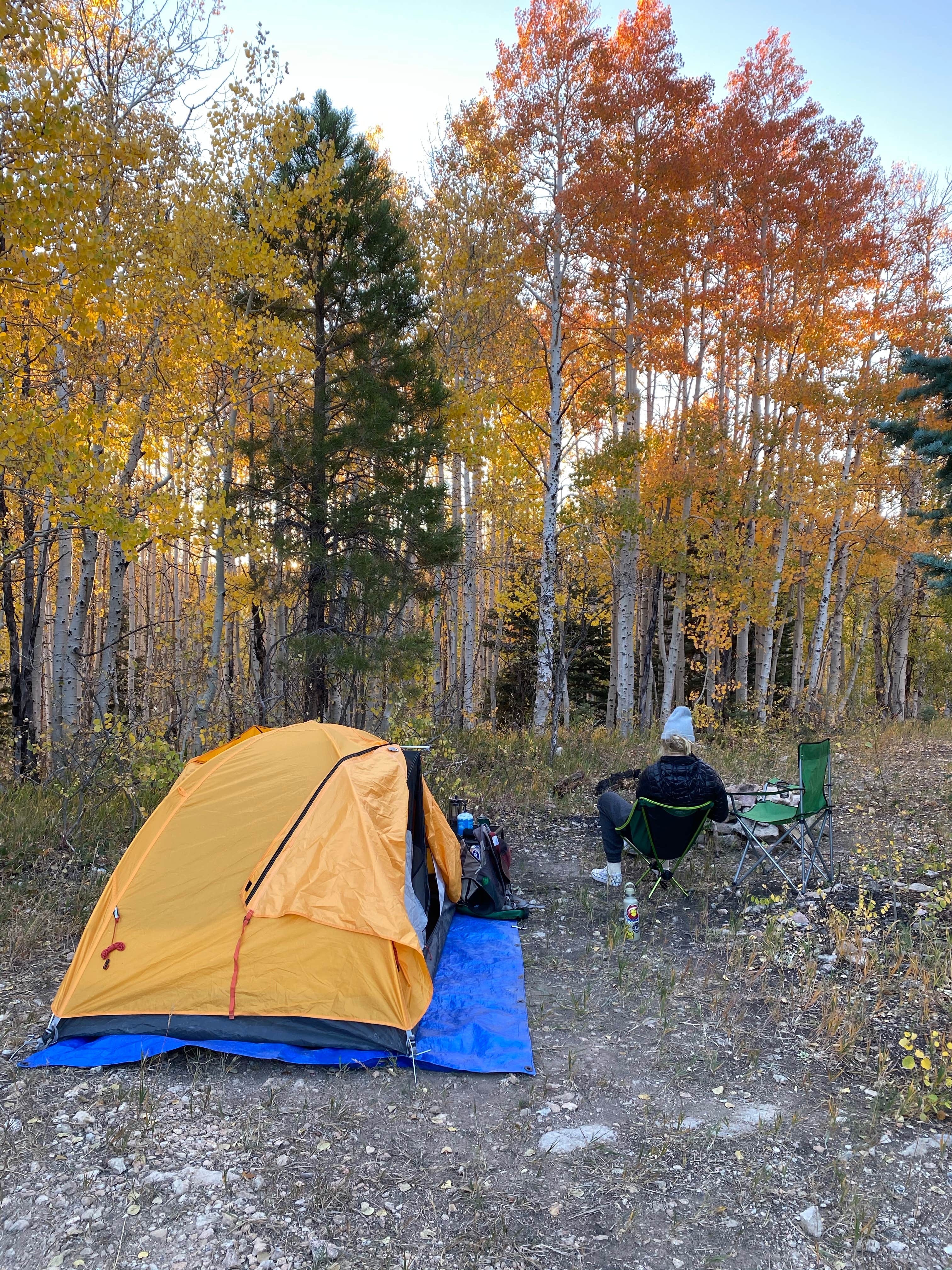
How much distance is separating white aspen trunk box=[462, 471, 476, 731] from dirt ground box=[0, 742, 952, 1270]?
671 cm

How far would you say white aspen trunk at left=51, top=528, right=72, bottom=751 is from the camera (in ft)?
26.2

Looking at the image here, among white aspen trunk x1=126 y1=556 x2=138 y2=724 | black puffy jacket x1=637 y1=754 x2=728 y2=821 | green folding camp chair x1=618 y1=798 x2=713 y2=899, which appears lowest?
green folding camp chair x1=618 y1=798 x2=713 y2=899

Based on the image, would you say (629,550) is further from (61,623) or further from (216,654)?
(61,623)

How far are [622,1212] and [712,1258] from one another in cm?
32

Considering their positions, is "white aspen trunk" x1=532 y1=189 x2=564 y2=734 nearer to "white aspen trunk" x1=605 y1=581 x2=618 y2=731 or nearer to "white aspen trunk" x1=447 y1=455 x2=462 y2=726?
"white aspen trunk" x1=447 y1=455 x2=462 y2=726

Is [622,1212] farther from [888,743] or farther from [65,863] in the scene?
[888,743]

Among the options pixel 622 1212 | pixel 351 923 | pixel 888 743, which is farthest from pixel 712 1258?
pixel 888 743

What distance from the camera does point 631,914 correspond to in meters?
4.68

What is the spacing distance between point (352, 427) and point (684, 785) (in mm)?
4925

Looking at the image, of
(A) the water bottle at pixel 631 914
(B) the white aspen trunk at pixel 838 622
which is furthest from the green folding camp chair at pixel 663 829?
(B) the white aspen trunk at pixel 838 622

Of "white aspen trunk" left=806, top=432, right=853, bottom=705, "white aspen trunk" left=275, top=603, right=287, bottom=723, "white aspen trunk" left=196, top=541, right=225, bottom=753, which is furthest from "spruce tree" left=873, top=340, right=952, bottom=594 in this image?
"white aspen trunk" left=196, top=541, right=225, bottom=753

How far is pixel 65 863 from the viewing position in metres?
5.24

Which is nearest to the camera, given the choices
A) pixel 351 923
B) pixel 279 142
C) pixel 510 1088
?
pixel 510 1088

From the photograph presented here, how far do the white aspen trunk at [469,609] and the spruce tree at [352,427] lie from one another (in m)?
2.39
